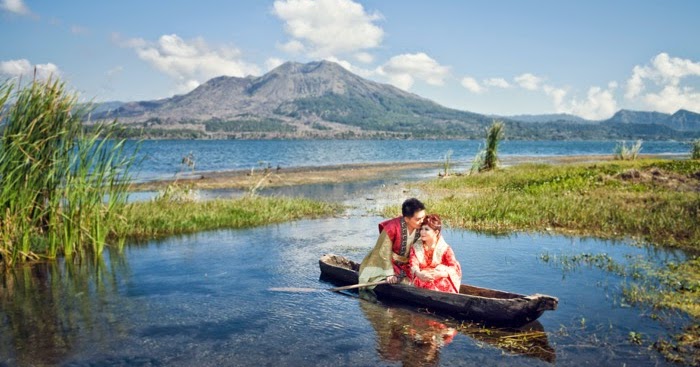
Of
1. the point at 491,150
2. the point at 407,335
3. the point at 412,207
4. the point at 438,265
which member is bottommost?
the point at 407,335

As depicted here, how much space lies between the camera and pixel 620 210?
17.1 metres

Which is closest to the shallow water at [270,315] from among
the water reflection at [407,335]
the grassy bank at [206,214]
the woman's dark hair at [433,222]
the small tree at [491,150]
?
the water reflection at [407,335]

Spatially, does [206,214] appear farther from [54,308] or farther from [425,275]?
[425,275]

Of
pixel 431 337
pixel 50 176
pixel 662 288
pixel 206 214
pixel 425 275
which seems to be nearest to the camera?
pixel 431 337

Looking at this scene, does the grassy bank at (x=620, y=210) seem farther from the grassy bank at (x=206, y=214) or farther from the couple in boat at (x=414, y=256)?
the grassy bank at (x=206, y=214)

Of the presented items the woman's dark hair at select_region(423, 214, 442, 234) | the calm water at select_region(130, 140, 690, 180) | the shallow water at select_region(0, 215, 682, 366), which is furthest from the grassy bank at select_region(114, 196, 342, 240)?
the woman's dark hair at select_region(423, 214, 442, 234)

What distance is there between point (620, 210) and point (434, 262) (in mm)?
10179

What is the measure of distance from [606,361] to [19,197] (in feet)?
Answer: 39.9

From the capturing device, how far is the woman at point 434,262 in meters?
9.64

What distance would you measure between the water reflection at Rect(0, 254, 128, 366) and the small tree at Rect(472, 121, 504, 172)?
Answer: 22.7 meters

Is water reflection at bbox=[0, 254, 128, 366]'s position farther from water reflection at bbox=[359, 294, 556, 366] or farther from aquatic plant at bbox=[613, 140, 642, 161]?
aquatic plant at bbox=[613, 140, 642, 161]

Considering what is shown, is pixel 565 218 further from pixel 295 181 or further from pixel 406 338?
pixel 295 181

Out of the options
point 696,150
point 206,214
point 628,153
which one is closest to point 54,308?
point 206,214

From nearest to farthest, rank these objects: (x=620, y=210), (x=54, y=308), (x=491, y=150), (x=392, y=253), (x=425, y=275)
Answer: (x=425, y=275)
(x=54, y=308)
(x=392, y=253)
(x=620, y=210)
(x=491, y=150)
